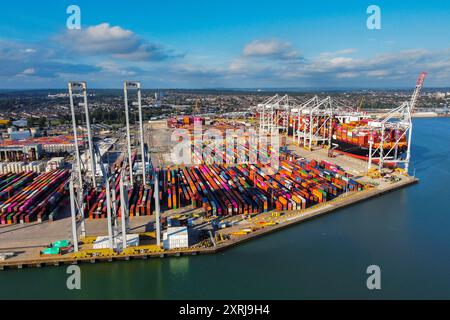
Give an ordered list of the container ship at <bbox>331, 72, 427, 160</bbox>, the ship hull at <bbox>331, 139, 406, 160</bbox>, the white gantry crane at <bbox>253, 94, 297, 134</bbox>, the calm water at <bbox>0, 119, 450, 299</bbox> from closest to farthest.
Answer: the calm water at <bbox>0, 119, 450, 299</bbox>, the container ship at <bbox>331, 72, 427, 160</bbox>, the ship hull at <bbox>331, 139, 406, 160</bbox>, the white gantry crane at <bbox>253, 94, 297, 134</bbox>

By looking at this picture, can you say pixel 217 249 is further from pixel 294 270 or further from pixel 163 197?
pixel 163 197

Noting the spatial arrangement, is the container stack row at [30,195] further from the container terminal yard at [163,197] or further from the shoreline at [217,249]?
the shoreline at [217,249]

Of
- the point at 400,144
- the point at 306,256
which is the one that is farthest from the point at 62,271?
the point at 400,144

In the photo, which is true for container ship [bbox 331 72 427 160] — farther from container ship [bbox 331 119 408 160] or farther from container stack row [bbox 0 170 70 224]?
container stack row [bbox 0 170 70 224]

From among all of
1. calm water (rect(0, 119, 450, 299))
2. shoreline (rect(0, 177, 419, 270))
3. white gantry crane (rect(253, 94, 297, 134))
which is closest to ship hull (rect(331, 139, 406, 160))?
shoreline (rect(0, 177, 419, 270))

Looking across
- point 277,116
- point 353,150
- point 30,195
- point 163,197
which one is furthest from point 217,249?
point 277,116

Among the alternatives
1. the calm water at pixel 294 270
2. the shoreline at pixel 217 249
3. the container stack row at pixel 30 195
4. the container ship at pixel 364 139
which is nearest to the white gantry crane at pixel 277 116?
the container ship at pixel 364 139

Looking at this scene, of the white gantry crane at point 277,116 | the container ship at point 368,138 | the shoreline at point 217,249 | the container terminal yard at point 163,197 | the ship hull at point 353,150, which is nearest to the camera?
the shoreline at point 217,249
